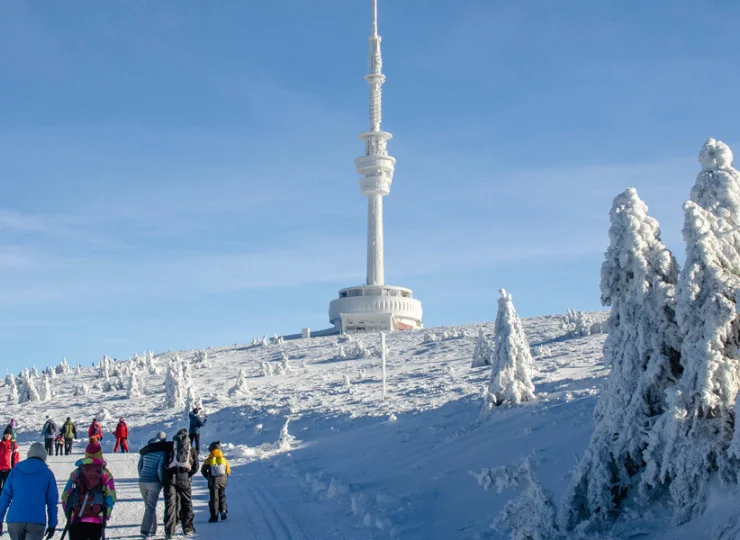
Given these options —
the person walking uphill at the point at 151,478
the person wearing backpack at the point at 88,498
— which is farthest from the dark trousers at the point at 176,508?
the person wearing backpack at the point at 88,498

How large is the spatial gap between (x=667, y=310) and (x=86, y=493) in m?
8.60

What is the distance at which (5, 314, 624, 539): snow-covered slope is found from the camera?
14.0 m

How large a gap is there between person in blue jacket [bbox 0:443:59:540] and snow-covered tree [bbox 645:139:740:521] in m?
7.69

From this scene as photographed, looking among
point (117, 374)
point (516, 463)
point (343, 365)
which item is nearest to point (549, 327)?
point (343, 365)

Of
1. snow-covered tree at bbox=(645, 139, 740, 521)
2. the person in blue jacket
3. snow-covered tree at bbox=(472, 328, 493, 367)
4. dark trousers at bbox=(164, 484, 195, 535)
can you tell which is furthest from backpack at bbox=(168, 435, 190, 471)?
snow-covered tree at bbox=(472, 328, 493, 367)

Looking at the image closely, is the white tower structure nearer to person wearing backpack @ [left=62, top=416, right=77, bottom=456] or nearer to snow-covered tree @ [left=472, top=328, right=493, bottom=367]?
snow-covered tree @ [left=472, top=328, right=493, bottom=367]

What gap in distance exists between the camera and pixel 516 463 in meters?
15.0

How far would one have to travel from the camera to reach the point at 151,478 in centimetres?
1274

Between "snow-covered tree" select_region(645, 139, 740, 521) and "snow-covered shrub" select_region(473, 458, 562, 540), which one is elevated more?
"snow-covered tree" select_region(645, 139, 740, 521)

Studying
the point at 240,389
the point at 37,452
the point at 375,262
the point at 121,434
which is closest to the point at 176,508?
the point at 37,452

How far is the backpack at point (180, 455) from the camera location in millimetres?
12758

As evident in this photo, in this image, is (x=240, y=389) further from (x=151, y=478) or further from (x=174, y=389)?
(x=151, y=478)

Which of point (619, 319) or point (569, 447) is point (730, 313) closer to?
point (619, 319)

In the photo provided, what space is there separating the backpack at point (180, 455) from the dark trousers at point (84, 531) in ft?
10.9
